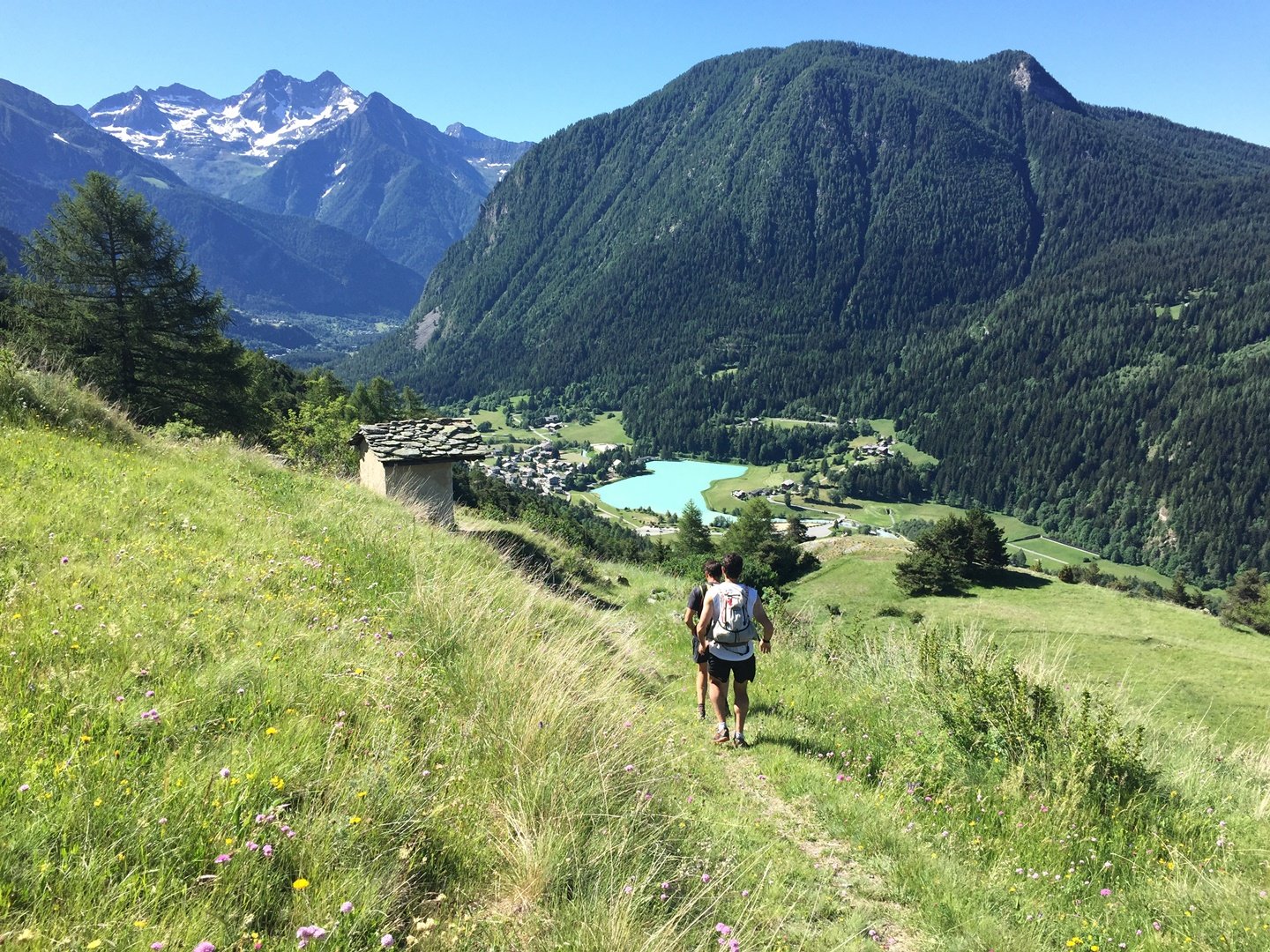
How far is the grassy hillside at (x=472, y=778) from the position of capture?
95.3 inches

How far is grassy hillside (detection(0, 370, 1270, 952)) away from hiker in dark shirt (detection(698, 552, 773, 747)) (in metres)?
0.40

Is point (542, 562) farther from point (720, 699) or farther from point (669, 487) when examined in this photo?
point (669, 487)

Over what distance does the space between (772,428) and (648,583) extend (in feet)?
572

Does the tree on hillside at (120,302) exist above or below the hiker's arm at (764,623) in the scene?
above

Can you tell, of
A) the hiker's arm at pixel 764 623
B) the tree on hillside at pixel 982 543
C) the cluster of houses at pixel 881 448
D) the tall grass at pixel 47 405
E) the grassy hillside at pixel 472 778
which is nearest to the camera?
the grassy hillside at pixel 472 778

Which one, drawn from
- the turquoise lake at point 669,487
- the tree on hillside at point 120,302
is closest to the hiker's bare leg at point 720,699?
the tree on hillside at point 120,302

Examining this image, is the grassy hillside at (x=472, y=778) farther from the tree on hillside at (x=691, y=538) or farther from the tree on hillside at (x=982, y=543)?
the tree on hillside at (x=691, y=538)

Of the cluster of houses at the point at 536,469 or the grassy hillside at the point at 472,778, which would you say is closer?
the grassy hillside at the point at 472,778

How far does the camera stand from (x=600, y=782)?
3680 millimetres

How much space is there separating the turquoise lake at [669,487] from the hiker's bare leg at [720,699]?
4839 inches

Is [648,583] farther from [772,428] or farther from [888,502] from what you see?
[772,428]

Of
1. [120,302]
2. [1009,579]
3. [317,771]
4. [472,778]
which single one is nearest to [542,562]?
[472,778]

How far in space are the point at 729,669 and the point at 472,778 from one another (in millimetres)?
4006

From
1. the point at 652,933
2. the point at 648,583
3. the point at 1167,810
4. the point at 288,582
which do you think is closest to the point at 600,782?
the point at 652,933
